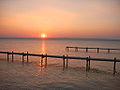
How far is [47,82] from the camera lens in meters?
13.1

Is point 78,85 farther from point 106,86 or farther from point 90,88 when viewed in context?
point 106,86

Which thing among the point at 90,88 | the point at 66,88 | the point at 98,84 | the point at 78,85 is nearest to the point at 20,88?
the point at 66,88

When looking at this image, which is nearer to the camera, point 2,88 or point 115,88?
point 2,88

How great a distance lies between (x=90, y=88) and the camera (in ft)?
38.5

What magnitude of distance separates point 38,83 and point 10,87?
254 centimetres

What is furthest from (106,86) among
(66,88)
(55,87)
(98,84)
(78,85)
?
(55,87)

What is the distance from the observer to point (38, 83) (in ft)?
41.6

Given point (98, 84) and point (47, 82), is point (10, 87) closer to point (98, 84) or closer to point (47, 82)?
point (47, 82)

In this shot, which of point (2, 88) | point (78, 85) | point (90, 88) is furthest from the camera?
point (78, 85)

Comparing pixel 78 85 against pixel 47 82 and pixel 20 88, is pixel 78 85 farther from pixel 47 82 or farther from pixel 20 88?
pixel 20 88

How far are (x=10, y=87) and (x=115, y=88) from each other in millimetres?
9227

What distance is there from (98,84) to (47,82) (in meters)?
4.96

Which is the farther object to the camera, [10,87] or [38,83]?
[38,83]

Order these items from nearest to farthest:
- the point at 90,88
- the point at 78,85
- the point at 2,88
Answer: the point at 2,88
the point at 90,88
the point at 78,85
